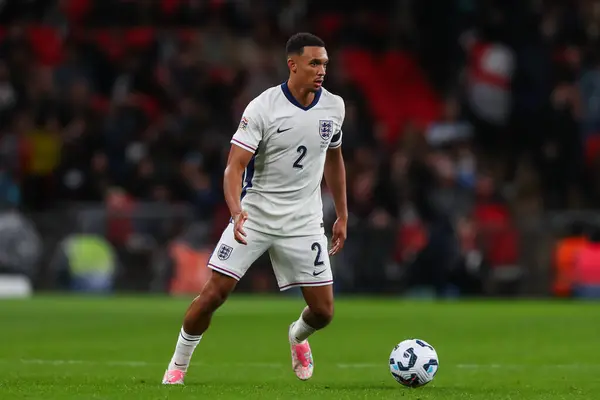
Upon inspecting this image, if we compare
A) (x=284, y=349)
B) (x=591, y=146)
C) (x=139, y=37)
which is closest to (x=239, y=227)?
(x=284, y=349)

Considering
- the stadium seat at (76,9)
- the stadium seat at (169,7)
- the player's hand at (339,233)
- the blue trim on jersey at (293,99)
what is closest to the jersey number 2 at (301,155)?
the blue trim on jersey at (293,99)

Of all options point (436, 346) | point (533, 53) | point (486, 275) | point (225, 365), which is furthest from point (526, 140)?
point (225, 365)

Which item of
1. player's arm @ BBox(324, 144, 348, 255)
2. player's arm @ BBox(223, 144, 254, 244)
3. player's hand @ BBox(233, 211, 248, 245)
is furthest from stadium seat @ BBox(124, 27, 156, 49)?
player's hand @ BBox(233, 211, 248, 245)

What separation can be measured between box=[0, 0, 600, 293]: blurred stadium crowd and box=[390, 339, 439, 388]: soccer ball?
1151 cm

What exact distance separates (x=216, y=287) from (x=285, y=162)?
3.27 ft

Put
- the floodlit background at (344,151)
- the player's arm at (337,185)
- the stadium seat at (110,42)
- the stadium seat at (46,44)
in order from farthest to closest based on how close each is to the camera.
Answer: the stadium seat at (46,44) → the stadium seat at (110,42) → the floodlit background at (344,151) → the player's arm at (337,185)

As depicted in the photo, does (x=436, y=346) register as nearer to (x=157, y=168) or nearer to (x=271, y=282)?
(x=271, y=282)

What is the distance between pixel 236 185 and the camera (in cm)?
937

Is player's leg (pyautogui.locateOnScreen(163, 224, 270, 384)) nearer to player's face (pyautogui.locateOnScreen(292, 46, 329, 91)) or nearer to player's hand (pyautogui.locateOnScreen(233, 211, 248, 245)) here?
player's hand (pyautogui.locateOnScreen(233, 211, 248, 245))

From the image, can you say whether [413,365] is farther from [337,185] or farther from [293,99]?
[293,99]

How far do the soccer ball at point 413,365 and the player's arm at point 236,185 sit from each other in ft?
4.44

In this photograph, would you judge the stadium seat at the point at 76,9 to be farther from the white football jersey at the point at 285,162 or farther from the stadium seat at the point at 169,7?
the white football jersey at the point at 285,162

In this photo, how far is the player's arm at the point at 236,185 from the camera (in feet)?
30.3

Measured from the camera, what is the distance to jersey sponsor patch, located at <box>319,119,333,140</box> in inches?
385
